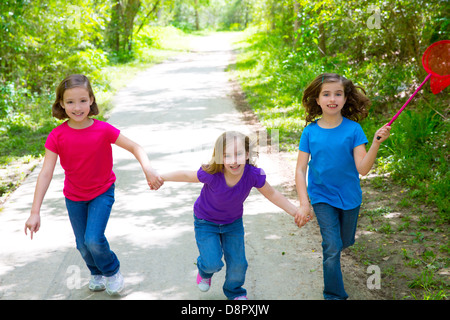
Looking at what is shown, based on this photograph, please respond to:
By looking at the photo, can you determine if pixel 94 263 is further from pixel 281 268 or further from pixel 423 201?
pixel 423 201

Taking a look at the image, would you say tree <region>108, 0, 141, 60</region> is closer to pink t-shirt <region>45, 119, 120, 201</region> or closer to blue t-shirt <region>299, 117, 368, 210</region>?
pink t-shirt <region>45, 119, 120, 201</region>

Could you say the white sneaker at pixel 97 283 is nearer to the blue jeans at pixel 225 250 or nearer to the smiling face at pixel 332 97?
the blue jeans at pixel 225 250

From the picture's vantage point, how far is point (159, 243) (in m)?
4.76

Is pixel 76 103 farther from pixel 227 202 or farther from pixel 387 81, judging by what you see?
pixel 387 81

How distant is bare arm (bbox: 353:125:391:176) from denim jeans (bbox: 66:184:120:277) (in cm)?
186

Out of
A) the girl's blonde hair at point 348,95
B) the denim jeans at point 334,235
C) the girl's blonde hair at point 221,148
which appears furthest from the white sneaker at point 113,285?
the girl's blonde hair at point 348,95

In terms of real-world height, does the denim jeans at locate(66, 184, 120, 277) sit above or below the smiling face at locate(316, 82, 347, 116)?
below

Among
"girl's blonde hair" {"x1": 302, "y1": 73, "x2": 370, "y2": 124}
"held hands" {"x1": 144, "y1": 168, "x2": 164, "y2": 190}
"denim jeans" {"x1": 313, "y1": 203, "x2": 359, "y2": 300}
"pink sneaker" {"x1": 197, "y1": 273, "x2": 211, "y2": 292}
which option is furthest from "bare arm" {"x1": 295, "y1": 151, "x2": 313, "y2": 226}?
"held hands" {"x1": 144, "y1": 168, "x2": 164, "y2": 190}

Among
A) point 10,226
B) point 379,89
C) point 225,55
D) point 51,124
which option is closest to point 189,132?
point 51,124

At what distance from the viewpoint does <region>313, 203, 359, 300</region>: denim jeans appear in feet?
11.2

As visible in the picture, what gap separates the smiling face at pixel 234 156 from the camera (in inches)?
126

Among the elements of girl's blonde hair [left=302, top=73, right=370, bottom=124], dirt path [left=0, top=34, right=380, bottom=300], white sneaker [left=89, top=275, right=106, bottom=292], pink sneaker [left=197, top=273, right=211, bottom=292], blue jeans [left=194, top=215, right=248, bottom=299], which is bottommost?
dirt path [left=0, top=34, right=380, bottom=300]

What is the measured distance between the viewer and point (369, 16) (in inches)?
362

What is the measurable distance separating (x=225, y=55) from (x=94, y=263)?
21.2 m
